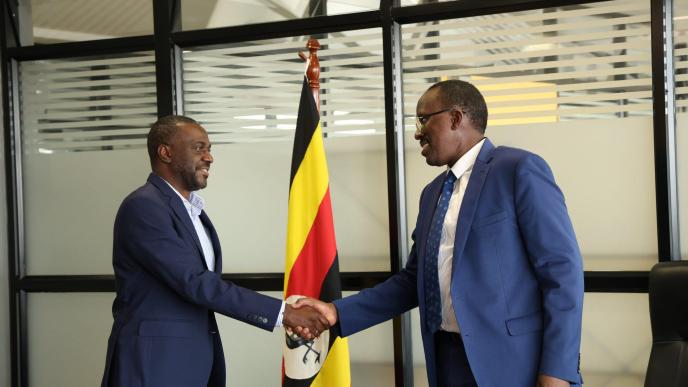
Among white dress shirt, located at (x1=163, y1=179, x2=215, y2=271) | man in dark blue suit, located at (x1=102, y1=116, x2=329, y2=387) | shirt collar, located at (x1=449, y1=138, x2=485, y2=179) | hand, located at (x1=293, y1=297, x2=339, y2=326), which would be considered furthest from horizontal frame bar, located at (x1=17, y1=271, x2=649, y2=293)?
shirt collar, located at (x1=449, y1=138, x2=485, y2=179)

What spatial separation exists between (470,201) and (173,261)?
3.58 feet

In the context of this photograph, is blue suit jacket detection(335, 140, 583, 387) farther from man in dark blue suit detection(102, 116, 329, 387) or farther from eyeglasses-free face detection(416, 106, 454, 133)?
man in dark blue suit detection(102, 116, 329, 387)

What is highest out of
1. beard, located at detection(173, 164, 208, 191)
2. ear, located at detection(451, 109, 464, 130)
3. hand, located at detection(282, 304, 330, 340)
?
ear, located at detection(451, 109, 464, 130)

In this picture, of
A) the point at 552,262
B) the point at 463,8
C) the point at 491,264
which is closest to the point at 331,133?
the point at 463,8

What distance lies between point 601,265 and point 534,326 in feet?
4.61

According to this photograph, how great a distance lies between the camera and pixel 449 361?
8.95 ft

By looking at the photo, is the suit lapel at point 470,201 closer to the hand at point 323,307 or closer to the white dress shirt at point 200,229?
the hand at point 323,307

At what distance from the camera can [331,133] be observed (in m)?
4.34

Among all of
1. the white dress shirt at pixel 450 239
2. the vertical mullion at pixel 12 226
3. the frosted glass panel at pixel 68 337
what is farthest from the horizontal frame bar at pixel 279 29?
the white dress shirt at pixel 450 239

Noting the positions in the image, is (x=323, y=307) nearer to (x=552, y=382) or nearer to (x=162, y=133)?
(x=162, y=133)

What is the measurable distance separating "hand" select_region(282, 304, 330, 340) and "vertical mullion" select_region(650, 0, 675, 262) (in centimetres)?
154

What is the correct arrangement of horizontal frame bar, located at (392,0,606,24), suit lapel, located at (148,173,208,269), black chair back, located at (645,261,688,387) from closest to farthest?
black chair back, located at (645,261,688,387)
suit lapel, located at (148,173,208,269)
horizontal frame bar, located at (392,0,606,24)

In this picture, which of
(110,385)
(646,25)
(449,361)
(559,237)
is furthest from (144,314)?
(646,25)

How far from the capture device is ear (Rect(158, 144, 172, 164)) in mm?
3224
